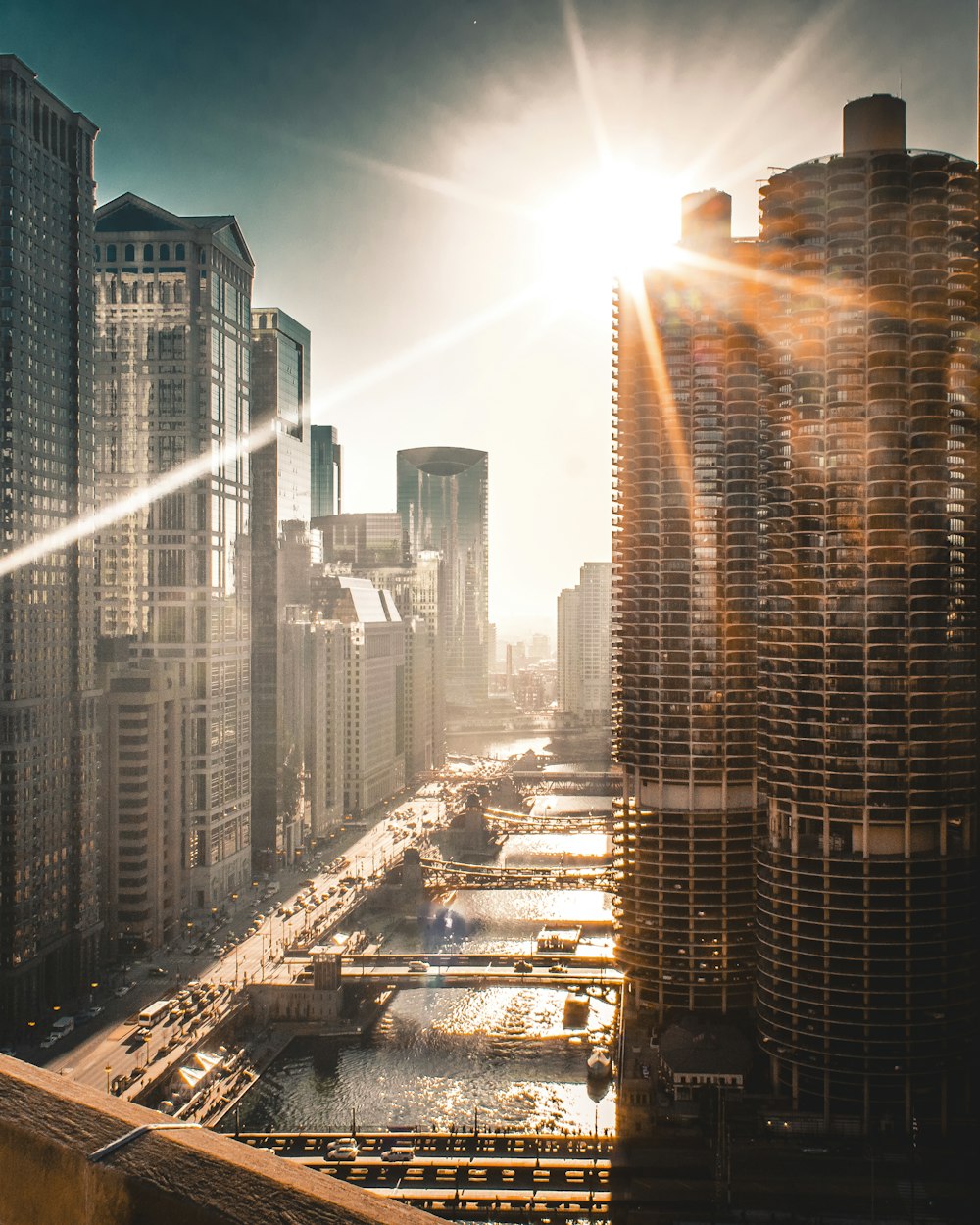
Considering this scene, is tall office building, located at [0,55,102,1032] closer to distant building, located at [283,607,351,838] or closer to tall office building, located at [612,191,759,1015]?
tall office building, located at [612,191,759,1015]

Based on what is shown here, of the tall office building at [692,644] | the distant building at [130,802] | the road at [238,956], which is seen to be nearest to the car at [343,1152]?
the road at [238,956]

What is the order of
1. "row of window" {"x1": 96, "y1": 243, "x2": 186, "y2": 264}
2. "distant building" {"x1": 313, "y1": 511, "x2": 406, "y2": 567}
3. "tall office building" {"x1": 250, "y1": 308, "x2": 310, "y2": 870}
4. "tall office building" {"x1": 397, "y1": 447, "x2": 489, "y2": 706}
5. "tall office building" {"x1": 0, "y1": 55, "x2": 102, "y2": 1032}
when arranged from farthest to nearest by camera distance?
"tall office building" {"x1": 397, "y1": 447, "x2": 489, "y2": 706}, "distant building" {"x1": 313, "y1": 511, "x2": 406, "y2": 567}, "tall office building" {"x1": 250, "y1": 308, "x2": 310, "y2": 870}, "row of window" {"x1": 96, "y1": 243, "x2": 186, "y2": 264}, "tall office building" {"x1": 0, "y1": 55, "x2": 102, "y2": 1032}

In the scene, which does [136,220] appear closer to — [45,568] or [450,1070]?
[45,568]

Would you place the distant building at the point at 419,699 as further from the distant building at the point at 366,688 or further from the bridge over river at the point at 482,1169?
the bridge over river at the point at 482,1169

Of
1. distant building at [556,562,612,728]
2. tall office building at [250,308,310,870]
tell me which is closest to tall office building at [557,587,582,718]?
→ distant building at [556,562,612,728]

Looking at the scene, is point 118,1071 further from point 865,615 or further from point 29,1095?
point 29,1095

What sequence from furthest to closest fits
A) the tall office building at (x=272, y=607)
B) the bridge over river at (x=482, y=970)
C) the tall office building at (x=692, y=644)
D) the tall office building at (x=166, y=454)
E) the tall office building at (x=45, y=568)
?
1. the tall office building at (x=272, y=607)
2. the tall office building at (x=166, y=454)
3. the bridge over river at (x=482, y=970)
4. the tall office building at (x=692, y=644)
5. the tall office building at (x=45, y=568)

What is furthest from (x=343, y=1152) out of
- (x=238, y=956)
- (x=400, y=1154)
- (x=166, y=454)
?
(x=166, y=454)
